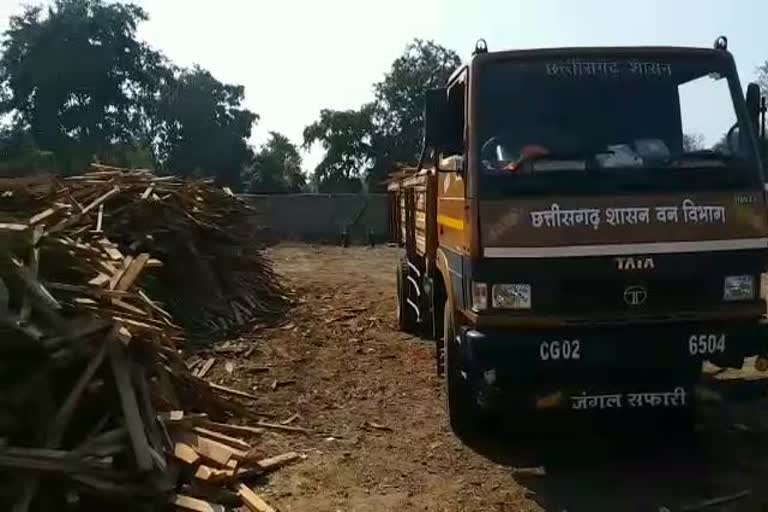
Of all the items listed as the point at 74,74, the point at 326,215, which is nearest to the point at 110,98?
the point at 74,74

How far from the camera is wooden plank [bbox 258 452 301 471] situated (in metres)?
6.15

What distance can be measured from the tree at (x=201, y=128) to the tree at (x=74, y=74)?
7.65ft

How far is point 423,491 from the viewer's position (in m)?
5.77

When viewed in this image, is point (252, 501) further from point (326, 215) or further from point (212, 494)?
point (326, 215)

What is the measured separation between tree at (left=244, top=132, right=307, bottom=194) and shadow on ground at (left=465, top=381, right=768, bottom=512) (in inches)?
1750

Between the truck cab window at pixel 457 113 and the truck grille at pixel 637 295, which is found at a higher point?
the truck cab window at pixel 457 113

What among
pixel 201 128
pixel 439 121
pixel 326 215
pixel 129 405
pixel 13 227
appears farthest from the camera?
pixel 201 128

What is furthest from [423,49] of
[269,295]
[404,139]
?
[269,295]

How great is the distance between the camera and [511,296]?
5.59 m

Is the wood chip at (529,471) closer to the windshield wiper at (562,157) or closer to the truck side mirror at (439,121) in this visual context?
the windshield wiper at (562,157)

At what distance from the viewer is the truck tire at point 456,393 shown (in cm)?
663

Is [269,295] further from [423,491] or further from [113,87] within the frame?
[113,87]

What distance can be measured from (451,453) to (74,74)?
4713cm

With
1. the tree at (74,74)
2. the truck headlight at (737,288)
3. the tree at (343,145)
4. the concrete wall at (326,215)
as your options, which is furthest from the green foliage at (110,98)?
the truck headlight at (737,288)
